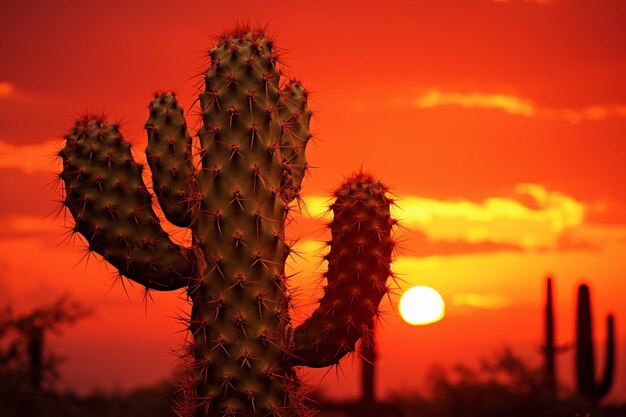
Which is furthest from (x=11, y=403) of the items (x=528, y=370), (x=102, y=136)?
(x=102, y=136)

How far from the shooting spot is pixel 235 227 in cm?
543

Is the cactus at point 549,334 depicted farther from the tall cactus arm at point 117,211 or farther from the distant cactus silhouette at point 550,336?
the tall cactus arm at point 117,211

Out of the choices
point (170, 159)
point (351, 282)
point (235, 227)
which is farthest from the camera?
point (170, 159)

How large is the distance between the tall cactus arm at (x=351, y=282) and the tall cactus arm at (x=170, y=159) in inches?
40.5

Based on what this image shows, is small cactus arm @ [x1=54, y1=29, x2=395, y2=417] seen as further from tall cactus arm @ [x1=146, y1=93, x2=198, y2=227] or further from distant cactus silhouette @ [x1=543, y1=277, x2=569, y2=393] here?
distant cactus silhouette @ [x1=543, y1=277, x2=569, y2=393]

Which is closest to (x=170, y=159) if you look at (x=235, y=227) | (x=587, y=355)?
(x=235, y=227)

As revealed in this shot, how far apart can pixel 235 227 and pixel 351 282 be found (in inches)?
32.9

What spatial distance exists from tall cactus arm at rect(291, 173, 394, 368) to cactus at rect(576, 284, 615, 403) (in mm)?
10367

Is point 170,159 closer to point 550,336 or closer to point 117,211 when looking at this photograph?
point 117,211

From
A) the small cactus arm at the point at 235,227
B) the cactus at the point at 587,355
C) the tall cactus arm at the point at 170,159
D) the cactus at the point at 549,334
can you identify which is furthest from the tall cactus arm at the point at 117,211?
the cactus at the point at 549,334

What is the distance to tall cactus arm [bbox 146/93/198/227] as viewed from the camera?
236 inches

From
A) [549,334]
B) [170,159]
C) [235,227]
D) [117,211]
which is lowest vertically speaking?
[549,334]

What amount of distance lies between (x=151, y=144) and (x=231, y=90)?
2.77 feet

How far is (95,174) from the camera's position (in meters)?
5.94
